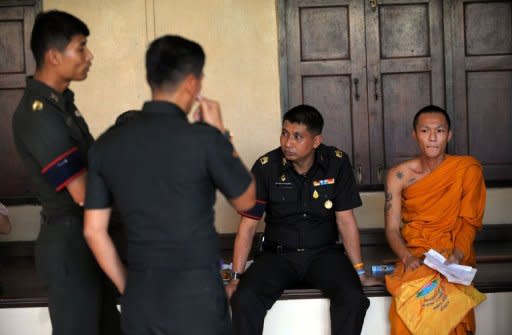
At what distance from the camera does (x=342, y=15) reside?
5.16 metres

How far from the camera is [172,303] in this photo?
2.06 m

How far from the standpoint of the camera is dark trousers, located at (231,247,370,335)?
3.32 meters

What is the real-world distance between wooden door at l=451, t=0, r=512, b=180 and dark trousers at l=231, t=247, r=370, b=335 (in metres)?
1.99

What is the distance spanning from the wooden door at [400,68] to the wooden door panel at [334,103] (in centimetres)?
16

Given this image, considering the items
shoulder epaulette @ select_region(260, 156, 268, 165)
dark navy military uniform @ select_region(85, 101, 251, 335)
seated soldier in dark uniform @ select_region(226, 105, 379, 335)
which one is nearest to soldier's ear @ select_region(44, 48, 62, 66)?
dark navy military uniform @ select_region(85, 101, 251, 335)

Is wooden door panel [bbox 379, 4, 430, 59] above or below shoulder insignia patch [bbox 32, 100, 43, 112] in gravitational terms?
above

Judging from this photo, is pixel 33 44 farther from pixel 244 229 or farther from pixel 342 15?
pixel 342 15

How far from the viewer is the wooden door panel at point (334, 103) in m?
5.19

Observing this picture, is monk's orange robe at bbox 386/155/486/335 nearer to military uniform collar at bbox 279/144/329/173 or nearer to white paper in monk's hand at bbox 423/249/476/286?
white paper in monk's hand at bbox 423/249/476/286

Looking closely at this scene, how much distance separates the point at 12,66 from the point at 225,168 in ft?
12.0

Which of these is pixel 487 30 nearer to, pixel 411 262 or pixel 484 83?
pixel 484 83

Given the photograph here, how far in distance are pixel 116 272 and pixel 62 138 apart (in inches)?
18.0

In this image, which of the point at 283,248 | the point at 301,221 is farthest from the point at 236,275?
the point at 301,221

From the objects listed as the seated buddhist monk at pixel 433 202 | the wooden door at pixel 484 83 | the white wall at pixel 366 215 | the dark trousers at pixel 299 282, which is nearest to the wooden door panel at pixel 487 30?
the wooden door at pixel 484 83
